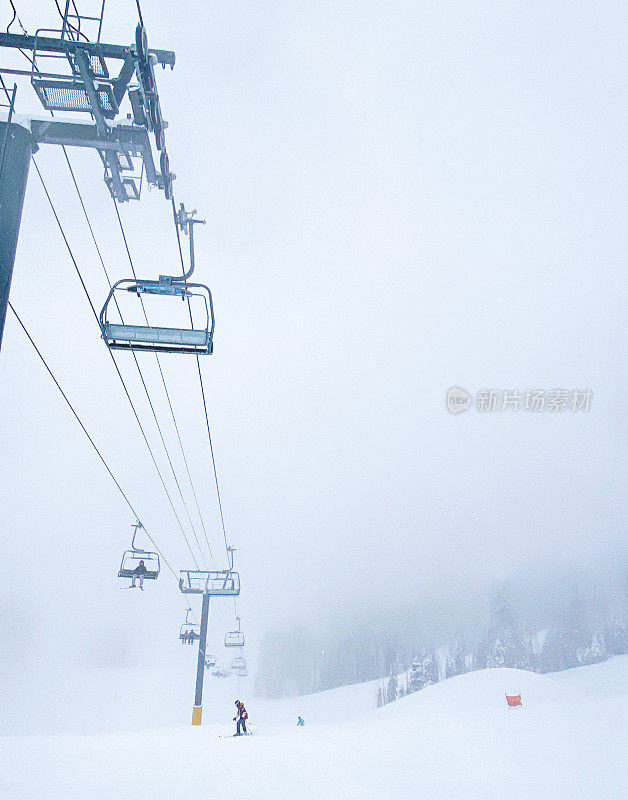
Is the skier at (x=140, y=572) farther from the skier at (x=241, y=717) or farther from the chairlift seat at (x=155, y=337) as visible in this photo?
the chairlift seat at (x=155, y=337)

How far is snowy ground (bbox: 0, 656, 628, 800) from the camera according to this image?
9.42m

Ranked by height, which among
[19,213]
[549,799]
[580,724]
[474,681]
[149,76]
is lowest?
[549,799]

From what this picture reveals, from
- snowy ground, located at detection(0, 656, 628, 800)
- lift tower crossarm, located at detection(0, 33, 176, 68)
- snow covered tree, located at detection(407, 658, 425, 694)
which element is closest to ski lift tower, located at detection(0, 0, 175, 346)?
lift tower crossarm, located at detection(0, 33, 176, 68)

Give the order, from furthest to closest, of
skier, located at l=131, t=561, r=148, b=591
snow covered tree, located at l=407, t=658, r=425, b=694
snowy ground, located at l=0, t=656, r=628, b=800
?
snow covered tree, located at l=407, t=658, r=425, b=694, skier, located at l=131, t=561, r=148, b=591, snowy ground, located at l=0, t=656, r=628, b=800

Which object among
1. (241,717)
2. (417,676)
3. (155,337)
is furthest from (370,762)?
(417,676)

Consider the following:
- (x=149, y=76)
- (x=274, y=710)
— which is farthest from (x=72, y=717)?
(x=149, y=76)

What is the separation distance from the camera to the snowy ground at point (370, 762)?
942 centimetres

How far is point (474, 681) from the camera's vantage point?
2850 cm

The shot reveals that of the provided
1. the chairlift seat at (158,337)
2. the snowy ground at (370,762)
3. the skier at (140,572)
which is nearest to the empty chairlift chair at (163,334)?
the chairlift seat at (158,337)

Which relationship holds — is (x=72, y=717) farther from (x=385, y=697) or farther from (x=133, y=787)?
(x=133, y=787)

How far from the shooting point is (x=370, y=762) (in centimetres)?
1168

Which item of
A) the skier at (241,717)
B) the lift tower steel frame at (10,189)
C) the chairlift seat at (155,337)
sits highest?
the lift tower steel frame at (10,189)

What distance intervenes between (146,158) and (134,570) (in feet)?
52.7

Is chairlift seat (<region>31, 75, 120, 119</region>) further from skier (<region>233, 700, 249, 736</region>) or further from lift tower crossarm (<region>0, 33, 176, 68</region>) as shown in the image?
skier (<region>233, 700, 249, 736</region>)
